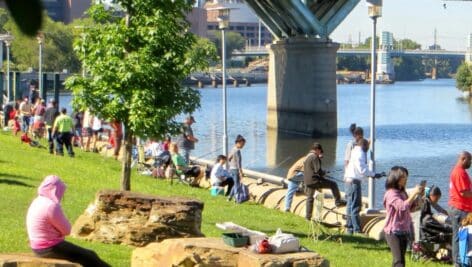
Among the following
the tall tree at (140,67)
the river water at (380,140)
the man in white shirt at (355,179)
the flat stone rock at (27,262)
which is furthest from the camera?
the river water at (380,140)

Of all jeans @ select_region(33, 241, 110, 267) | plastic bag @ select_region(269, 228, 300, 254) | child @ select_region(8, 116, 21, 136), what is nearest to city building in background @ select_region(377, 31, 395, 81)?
child @ select_region(8, 116, 21, 136)

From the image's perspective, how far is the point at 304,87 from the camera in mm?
62250

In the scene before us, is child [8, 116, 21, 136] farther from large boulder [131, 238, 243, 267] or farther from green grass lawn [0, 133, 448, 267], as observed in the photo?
large boulder [131, 238, 243, 267]

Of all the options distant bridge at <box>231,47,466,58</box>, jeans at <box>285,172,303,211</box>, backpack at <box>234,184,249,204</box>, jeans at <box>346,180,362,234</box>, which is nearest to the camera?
jeans at <box>346,180,362,234</box>

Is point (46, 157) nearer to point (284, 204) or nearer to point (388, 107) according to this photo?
point (284, 204)

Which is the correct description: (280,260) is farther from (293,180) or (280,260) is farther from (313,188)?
(293,180)

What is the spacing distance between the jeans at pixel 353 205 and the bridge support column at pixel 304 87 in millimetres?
44465

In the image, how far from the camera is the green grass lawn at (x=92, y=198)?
10383mm

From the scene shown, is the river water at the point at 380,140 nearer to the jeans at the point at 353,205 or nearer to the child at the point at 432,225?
the jeans at the point at 353,205

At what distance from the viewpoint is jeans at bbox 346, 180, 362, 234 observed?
43.8 ft

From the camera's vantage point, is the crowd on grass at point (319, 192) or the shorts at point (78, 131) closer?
the crowd on grass at point (319, 192)

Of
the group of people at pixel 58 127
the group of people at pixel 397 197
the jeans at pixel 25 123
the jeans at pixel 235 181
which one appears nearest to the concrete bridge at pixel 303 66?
the group of people at pixel 58 127

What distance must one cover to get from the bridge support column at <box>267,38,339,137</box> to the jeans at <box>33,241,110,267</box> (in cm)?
5135

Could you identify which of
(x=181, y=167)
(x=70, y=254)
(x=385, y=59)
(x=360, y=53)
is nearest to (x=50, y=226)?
(x=70, y=254)
